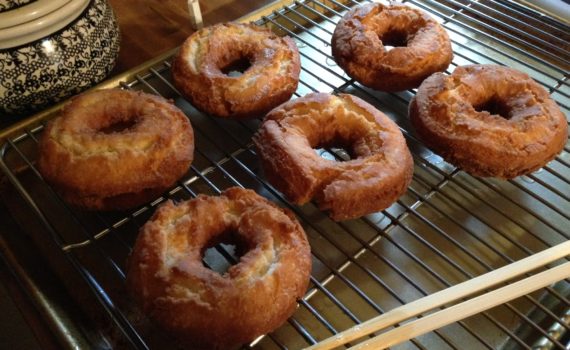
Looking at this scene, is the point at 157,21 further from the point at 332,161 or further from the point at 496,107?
the point at 496,107

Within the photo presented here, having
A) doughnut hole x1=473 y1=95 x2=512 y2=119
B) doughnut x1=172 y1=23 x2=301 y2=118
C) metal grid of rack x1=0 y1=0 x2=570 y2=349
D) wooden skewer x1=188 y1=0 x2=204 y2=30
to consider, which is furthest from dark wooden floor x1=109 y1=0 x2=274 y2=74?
doughnut hole x1=473 y1=95 x2=512 y2=119

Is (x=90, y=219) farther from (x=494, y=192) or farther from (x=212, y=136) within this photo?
(x=494, y=192)

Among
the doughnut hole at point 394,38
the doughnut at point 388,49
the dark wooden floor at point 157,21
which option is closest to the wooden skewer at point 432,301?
the doughnut at point 388,49

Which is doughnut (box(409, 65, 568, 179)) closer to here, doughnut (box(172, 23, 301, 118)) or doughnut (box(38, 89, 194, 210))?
doughnut (box(172, 23, 301, 118))

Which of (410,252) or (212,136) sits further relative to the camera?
(212,136)

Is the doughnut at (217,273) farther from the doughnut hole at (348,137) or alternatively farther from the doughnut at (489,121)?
the doughnut at (489,121)

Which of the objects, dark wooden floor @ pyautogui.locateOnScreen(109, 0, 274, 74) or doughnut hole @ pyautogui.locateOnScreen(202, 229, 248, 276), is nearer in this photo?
doughnut hole @ pyautogui.locateOnScreen(202, 229, 248, 276)

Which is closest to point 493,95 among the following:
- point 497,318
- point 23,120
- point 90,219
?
point 497,318

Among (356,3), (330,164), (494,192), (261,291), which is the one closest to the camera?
(261,291)
